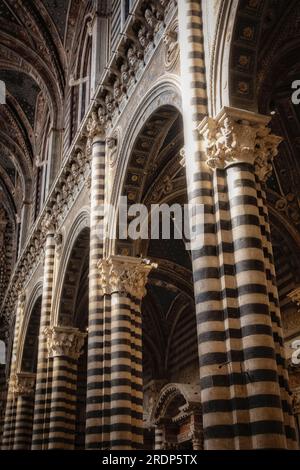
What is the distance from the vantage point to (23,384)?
21359mm

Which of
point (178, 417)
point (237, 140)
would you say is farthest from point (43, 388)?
point (237, 140)

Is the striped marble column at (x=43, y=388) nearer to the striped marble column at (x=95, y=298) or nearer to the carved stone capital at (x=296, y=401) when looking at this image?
the striped marble column at (x=95, y=298)

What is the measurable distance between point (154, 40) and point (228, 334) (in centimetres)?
689

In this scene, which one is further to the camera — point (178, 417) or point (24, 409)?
point (24, 409)

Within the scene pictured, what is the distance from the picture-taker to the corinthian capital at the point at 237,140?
8.11 metres

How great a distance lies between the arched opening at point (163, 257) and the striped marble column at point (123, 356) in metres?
0.57

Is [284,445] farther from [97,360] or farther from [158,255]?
[158,255]

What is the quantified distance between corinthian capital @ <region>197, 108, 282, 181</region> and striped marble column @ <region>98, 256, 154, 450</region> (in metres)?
4.68

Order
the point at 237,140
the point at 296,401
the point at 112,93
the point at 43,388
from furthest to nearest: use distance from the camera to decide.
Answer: the point at 43,388 < the point at 296,401 < the point at 112,93 < the point at 237,140

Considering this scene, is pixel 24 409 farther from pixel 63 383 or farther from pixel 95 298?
pixel 95 298

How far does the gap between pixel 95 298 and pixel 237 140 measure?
5.50 metres

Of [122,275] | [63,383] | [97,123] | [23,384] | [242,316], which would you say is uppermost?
[97,123]

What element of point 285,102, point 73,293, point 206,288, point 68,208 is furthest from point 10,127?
point 206,288

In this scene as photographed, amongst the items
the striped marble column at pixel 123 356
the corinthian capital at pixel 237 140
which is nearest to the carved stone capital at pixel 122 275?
the striped marble column at pixel 123 356
